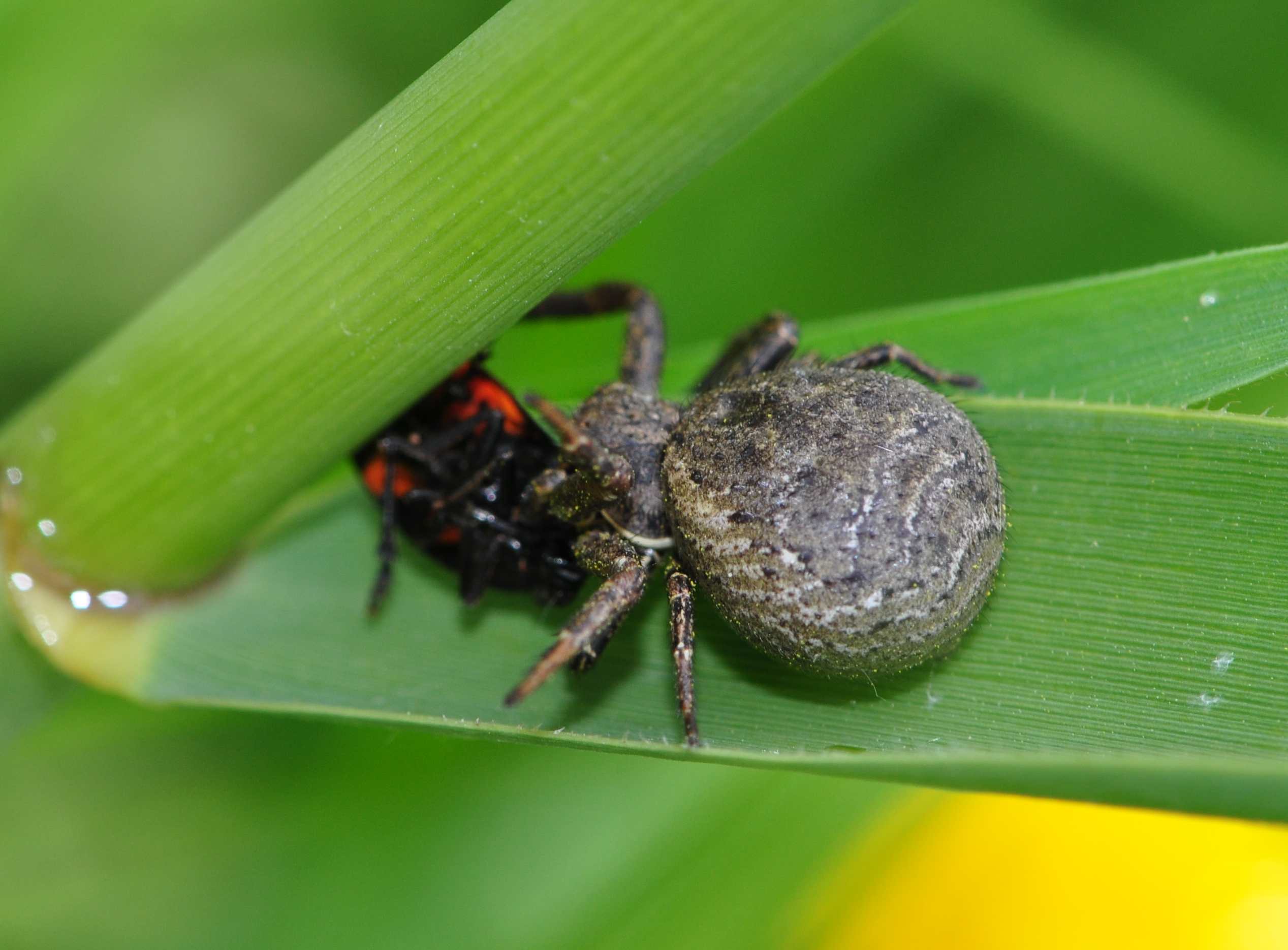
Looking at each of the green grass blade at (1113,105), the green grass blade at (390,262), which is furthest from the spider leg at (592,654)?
the green grass blade at (1113,105)

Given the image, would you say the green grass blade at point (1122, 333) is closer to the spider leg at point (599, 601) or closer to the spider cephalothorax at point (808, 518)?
the spider cephalothorax at point (808, 518)

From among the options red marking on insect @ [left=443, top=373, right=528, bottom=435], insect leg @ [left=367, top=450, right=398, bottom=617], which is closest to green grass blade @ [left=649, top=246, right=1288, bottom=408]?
red marking on insect @ [left=443, top=373, right=528, bottom=435]

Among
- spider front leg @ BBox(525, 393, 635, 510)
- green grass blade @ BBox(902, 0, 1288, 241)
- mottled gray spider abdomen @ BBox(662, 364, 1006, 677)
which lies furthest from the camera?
green grass blade @ BBox(902, 0, 1288, 241)

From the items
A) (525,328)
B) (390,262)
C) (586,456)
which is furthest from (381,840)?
(390,262)

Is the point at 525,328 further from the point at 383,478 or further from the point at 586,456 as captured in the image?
the point at 586,456

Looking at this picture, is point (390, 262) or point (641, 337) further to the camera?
point (641, 337)

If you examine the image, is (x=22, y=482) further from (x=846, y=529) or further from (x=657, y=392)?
(x=846, y=529)

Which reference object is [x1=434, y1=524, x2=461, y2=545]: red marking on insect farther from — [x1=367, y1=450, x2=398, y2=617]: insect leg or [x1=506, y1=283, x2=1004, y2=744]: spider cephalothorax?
[x1=506, y1=283, x2=1004, y2=744]: spider cephalothorax
